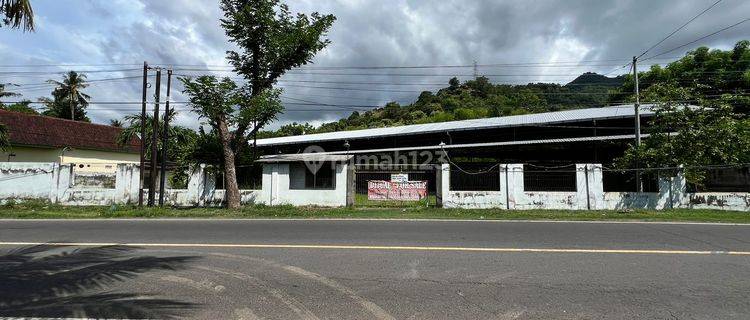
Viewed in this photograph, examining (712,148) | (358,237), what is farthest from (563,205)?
(358,237)

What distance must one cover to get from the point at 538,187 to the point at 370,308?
51.7ft

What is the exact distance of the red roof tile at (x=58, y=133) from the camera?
101 ft

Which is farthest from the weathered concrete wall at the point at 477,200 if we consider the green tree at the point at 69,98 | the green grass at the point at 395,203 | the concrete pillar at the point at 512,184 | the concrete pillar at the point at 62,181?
the green tree at the point at 69,98

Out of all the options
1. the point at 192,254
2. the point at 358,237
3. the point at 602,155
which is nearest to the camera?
the point at 192,254

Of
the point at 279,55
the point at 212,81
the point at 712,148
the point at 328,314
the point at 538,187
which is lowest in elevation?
the point at 328,314

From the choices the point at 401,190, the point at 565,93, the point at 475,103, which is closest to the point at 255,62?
the point at 401,190

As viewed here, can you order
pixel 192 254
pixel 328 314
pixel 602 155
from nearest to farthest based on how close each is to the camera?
A: pixel 328 314 < pixel 192 254 < pixel 602 155

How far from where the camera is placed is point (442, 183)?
18.7 m

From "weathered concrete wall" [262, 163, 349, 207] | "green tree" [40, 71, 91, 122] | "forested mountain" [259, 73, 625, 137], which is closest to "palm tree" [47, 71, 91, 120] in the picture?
"green tree" [40, 71, 91, 122]

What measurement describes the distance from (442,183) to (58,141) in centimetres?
3016

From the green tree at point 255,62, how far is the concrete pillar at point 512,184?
934 cm

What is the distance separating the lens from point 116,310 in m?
4.39

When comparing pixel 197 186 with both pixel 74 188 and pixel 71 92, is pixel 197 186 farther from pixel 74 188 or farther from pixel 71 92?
pixel 71 92

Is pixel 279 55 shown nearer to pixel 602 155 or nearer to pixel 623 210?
pixel 623 210
